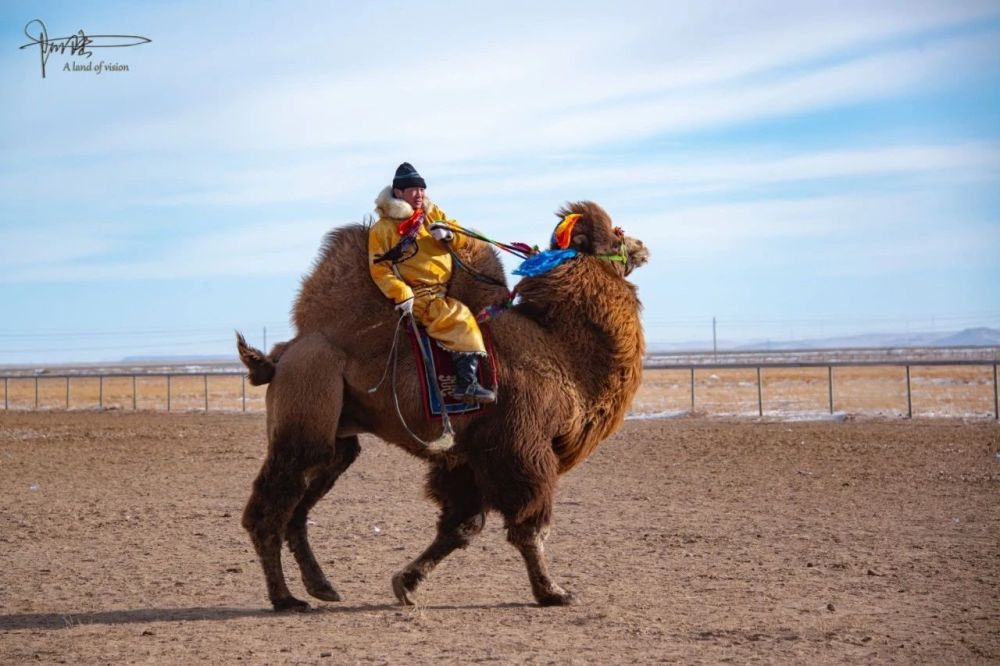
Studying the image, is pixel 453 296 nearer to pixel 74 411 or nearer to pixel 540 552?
pixel 540 552

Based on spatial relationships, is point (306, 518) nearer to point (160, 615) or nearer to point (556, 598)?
point (160, 615)

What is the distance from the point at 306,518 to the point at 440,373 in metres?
1.55

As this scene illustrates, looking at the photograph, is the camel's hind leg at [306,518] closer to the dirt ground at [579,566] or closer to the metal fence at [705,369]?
the dirt ground at [579,566]

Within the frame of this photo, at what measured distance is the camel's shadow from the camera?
285 inches

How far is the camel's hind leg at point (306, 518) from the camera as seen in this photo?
309 inches

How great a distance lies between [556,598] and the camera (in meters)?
7.57

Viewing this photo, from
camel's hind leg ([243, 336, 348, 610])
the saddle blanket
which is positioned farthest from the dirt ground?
the saddle blanket

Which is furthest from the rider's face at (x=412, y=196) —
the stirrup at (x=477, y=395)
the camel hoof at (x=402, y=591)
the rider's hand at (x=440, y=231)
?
the camel hoof at (x=402, y=591)

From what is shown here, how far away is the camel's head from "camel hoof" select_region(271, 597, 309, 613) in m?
3.04

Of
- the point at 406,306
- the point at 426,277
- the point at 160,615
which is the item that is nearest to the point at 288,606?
the point at 160,615

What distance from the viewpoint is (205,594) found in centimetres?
820

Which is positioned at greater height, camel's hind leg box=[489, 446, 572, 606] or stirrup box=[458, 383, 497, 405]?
stirrup box=[458, 383, 497, 405]

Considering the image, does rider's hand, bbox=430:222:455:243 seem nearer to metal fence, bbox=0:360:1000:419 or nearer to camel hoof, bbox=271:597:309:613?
camel hoof, bbox=271:597:309:613

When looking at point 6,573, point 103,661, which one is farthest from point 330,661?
point 6,573
